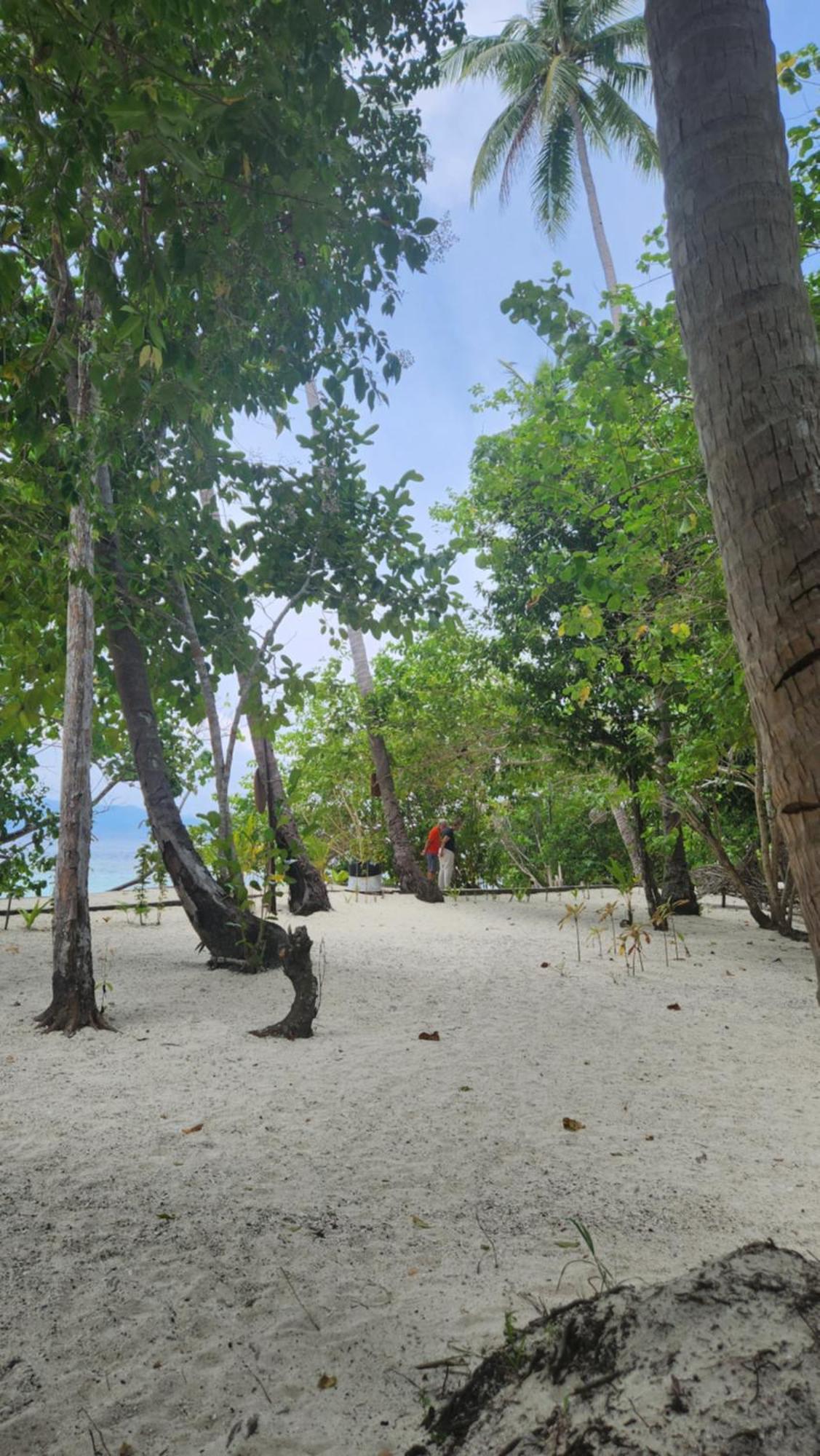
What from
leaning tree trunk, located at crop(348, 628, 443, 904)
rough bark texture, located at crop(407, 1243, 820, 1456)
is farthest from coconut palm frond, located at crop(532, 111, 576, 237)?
rough bark texture, located at crop(407, 1243, 820, 1456)

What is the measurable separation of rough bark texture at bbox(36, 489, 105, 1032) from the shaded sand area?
362 millimetres

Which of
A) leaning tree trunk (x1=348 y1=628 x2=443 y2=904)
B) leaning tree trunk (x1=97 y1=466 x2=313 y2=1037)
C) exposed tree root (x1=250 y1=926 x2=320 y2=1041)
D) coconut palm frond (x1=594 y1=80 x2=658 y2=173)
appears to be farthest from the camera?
coconut palm frond (x1=594 y1=80 x2=658 y2=173)

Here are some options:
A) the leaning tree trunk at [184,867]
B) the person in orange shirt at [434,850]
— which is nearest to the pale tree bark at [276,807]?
the leaning tree trunk at [184,867]

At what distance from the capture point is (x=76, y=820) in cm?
569

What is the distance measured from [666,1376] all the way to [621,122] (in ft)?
77.6

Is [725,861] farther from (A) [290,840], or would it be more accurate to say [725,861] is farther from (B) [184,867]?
(B) [184,867]

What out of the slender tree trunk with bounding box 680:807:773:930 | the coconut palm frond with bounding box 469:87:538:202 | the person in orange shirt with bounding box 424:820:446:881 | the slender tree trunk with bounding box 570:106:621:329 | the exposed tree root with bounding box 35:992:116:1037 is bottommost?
the exposed tree root with bounding box 35:992:116:1037

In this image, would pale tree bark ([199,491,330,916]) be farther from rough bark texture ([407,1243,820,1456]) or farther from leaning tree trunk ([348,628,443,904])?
rough bark texture ([407,1243,820,1456])

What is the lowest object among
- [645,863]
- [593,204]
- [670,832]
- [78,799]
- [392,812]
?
[645,863]

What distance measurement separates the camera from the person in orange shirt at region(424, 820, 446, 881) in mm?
14617

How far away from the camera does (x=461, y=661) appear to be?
594 inches

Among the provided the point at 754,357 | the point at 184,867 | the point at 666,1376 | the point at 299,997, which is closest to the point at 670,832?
the point at 184,867

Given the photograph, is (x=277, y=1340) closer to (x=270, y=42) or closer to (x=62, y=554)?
(x=270, y=42)

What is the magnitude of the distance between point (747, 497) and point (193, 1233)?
268 centimetres
